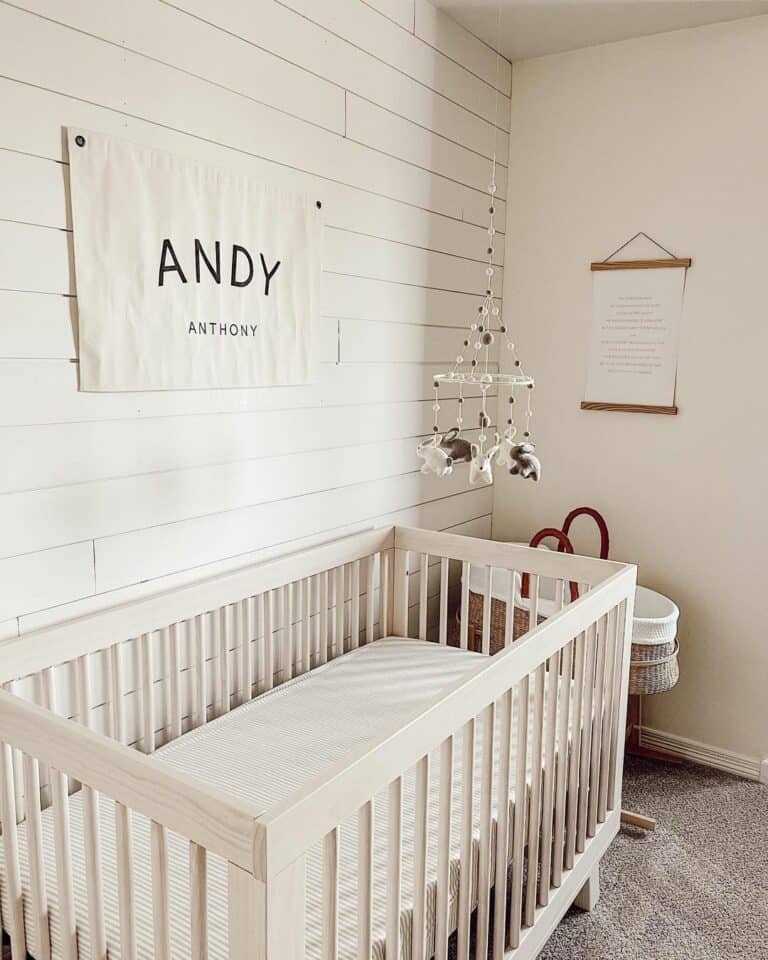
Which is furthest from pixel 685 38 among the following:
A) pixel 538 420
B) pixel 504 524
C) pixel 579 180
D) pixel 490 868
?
pixel 490 868

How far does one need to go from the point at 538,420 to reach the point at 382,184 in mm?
1069

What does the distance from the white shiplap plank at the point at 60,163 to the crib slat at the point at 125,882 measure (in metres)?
1.04

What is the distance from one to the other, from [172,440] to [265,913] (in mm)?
1112

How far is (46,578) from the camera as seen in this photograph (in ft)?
5.22

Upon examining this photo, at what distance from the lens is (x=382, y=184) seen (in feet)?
7.84

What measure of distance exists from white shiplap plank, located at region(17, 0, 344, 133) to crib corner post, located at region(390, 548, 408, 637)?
48.9 inches

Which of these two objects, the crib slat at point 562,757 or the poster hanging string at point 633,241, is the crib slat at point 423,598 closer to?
the crib slat at point 562,757

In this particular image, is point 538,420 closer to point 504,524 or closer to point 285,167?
point 504,524

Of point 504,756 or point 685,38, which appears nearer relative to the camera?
point 504,756

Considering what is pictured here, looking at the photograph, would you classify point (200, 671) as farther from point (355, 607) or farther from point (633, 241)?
point (633, 241)

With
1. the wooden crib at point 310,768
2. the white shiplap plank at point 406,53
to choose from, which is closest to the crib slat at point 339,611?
the wooden crib at point 310,768

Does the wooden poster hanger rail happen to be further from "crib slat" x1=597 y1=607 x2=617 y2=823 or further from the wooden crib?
"crib slat" x1=597 y1=607 x2=617 y2=823

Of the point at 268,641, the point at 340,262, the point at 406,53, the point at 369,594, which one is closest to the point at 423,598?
the point at 369,594

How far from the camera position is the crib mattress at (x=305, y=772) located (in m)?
1.29
